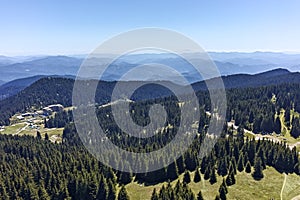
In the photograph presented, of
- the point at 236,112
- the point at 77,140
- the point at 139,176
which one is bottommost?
the point at 77,140

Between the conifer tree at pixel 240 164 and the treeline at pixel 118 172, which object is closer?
the treeline at pixel 118 172

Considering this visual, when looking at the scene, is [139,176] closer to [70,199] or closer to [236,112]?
[70,199]

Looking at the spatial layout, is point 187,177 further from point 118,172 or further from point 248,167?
point 118,172

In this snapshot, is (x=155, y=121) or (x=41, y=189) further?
(x=155, y=121)

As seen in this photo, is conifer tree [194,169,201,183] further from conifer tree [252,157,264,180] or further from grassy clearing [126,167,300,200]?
conifer tree [252,157,264,180]

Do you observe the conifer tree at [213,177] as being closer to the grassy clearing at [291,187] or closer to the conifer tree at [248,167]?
the conifer tree at [248,167]

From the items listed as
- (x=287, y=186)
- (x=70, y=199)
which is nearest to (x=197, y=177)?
(x=287, y=186)

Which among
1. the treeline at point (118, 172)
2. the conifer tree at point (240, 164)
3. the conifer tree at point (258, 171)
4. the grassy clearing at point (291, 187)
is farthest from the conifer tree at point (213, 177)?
the grassy clearing at point (291, 187)

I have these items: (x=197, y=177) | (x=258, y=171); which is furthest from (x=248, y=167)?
(x=197, y=177)
